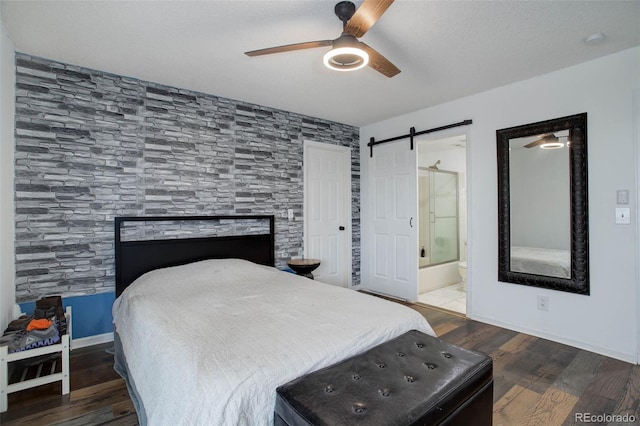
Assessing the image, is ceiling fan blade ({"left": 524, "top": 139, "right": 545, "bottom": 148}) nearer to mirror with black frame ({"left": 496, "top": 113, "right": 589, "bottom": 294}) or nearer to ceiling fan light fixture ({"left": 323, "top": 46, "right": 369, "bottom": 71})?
mirror with black frame ({"left": 496, "top": 113, "right": 589, "bottom": 294})

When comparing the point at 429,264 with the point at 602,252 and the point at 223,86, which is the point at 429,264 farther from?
the point at 223,86

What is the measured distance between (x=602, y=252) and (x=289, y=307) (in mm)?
2606

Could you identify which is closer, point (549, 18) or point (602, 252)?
point (549, 18)

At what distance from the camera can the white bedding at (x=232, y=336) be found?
3.81ft

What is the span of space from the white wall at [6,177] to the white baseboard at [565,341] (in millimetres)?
4052

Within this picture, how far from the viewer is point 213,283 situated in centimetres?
253

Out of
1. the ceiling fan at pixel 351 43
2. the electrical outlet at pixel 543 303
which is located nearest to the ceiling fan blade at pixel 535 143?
the electrical outlet at pixel 543 303

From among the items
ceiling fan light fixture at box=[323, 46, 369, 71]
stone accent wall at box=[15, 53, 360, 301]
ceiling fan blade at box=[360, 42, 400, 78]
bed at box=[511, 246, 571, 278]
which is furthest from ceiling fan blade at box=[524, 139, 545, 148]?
stone accent wall at box=[15, 53, 360, 301]

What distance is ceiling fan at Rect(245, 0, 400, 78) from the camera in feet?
5.19

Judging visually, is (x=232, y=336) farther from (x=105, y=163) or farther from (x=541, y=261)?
(x=541, y=261)

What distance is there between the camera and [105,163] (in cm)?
274

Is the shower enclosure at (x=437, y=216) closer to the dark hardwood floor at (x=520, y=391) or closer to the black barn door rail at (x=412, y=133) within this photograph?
the black barn door rail at (x=412, y=133)

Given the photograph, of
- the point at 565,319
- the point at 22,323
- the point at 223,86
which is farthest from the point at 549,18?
the point at 22,323

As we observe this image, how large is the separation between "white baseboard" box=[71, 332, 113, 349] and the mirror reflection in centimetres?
383
